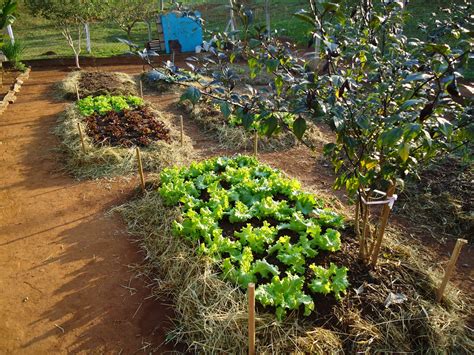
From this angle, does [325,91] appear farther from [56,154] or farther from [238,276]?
[56,154]

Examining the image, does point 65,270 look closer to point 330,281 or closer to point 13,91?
point 330,281

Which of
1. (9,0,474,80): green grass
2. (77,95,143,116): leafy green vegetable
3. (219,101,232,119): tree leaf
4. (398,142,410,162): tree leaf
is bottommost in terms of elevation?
(77,95,143,116): leafy green vegetable

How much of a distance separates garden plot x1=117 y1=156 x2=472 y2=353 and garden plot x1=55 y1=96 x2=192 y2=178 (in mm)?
1758

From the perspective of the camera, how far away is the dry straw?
274 centimetres

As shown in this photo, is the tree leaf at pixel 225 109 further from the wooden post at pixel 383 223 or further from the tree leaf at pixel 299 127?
the wooden post at pixel 383 223

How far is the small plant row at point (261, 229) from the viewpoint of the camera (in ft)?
9.79

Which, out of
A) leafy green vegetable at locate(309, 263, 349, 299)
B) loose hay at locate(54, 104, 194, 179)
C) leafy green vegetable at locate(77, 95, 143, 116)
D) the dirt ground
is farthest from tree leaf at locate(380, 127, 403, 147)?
leafy green vegetable at locate(77, 95, 143, 116)

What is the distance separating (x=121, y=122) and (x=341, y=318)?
5398 millimetres

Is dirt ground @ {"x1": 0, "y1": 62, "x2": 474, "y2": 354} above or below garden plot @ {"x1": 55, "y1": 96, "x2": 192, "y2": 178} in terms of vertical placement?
below

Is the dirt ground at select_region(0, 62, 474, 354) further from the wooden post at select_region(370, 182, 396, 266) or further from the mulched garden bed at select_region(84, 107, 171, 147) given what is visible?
the wooden post at select_region(370, 182, 396, 266)

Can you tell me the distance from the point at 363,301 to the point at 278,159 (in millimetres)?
3436

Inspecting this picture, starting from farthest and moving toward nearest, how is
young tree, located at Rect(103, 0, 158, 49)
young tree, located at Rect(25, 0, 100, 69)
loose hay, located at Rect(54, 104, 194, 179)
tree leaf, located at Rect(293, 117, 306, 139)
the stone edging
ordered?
young tree, located at Rect(103, 0, 158, 49) < young tree, located at Rect(25, 0, 100, 69) < the stone edging < loose hay, located at Rect(54, 104, 194, 179) < tree leaf, located at Rect(293, 117, 306, 139)

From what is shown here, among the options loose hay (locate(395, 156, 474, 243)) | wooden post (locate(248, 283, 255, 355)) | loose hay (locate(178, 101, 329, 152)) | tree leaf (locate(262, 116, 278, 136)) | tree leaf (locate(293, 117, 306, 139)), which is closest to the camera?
tree leaf (locate(293, 117, 306, 139))

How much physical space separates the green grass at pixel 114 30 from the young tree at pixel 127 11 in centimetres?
101
